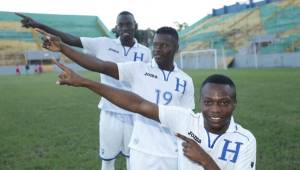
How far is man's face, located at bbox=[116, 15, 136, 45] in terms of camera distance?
499 cm

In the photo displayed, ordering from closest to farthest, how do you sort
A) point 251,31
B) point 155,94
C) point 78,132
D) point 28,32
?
point 155,94
point 78,132
point 251,31
point 28,32

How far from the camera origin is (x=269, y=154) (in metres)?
7.08

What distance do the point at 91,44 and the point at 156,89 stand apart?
4.73 feet

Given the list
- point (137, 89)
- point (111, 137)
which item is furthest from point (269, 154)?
point (137, 89)

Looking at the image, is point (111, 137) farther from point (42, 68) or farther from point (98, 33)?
point (98, 33)

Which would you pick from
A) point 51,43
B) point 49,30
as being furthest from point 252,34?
point 51,43

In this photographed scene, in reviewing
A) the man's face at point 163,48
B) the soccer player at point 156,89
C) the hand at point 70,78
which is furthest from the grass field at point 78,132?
the hand at point 70,78

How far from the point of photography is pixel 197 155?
314cm

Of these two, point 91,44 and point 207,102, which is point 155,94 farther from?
point 91,44

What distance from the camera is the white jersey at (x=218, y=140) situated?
3.16 meters

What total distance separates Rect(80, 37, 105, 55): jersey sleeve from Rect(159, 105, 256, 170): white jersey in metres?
2.10

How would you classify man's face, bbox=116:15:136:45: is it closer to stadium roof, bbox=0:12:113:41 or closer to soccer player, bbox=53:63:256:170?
soccer player, bbox=53:63:256:170

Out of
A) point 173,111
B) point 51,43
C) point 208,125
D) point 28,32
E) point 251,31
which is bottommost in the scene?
point 208,125

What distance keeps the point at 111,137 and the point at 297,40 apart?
4452cm
